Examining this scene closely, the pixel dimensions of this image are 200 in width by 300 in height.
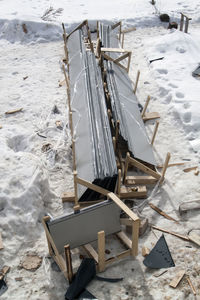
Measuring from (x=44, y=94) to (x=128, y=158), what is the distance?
4.32m

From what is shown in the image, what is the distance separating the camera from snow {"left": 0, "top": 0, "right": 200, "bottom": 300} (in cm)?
422

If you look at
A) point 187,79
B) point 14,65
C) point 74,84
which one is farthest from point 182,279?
point 14,65

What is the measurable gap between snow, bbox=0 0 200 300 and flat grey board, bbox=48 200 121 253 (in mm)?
520

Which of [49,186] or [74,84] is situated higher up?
[74,84]

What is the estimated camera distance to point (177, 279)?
13.5 ft

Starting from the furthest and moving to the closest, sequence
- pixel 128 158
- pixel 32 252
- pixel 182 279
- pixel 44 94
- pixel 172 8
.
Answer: pixel 172 8, pixel 44 94, pixel 128 158, pixel 32 252, pixel 182 279

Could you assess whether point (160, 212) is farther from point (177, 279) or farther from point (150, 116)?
point (150, 116)

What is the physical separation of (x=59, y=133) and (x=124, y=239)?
3.43 meters

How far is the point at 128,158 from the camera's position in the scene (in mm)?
5383

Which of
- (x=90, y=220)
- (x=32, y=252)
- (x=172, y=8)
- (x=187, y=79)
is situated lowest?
(x=32, y=252)

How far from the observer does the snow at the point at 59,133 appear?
13.8 ft

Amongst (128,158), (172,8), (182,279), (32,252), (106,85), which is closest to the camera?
(182,279)

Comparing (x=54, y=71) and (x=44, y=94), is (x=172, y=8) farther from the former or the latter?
(x=44, y=94)

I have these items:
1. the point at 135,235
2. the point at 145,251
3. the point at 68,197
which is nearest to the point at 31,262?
the point at 68,197
